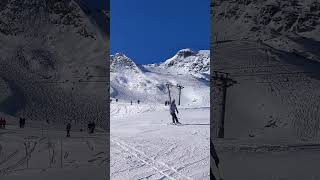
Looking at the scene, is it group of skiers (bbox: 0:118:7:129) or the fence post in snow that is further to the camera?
the fence post in snow

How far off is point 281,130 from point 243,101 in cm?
34

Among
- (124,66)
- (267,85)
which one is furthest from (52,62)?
(124,66)

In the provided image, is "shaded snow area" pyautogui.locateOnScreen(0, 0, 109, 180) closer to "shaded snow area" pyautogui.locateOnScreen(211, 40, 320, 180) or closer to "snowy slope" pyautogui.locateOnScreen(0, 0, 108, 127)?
"snowy slope" pyautogui.locateOnScreen(0, 0, 108, 127)

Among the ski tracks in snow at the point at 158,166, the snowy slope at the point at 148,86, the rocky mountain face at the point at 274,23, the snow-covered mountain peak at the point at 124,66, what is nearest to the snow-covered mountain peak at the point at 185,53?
the snowy slope at the point at 148,86

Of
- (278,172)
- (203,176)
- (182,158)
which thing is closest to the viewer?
(278,172)

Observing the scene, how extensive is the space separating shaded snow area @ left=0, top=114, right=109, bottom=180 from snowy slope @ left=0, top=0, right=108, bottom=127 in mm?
105

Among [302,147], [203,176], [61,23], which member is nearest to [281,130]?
[302,147]

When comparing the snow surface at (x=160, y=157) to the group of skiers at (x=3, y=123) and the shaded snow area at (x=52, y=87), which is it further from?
the group of skiers at (x=3, y=123)

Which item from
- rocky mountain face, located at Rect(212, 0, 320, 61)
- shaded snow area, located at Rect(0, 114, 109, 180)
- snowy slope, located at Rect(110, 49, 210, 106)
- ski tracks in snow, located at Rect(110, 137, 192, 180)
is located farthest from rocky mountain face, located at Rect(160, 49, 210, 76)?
shaded snow area, located at Rect(0, 114, 109, 180)

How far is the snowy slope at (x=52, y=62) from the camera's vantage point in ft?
10.5

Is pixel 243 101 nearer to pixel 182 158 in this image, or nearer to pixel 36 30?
pixel 182 158

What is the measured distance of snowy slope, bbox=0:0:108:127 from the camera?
10.5 feet

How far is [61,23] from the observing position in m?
3.29

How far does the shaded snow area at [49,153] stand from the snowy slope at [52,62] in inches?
4.1
